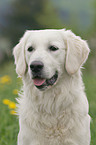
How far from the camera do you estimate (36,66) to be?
10.4 ft

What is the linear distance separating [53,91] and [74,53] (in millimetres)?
622

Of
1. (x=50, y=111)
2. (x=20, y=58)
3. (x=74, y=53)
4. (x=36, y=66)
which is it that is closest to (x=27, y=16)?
(x=20, y=58)

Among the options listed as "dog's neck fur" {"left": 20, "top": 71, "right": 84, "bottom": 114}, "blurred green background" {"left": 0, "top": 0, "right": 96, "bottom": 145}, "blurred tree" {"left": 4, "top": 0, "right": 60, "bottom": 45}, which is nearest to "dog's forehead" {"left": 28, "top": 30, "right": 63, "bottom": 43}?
"dog's neck fur" {"left": 20, "top": 71, "right": 84, "bottom": 114}

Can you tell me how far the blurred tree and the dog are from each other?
1608 centimetres

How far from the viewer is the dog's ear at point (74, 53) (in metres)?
3.45

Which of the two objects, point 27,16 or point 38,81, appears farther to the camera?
point 27,16

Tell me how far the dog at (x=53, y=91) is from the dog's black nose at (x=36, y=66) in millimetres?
19

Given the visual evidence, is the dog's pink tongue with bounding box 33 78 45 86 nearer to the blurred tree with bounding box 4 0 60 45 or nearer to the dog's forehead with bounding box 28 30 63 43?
the dog's forehead with bounding box 28 30 63 43

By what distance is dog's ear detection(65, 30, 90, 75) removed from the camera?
3.45m

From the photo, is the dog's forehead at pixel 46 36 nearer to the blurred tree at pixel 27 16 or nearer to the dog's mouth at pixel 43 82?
the dog's mouth at pixel 43 82

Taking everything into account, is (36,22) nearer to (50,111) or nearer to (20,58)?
(20,58)

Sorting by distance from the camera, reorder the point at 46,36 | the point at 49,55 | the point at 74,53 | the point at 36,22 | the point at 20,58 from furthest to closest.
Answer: the point at 36,22, the point at 20,58, the point at 74,53, the point at 46,36, the point at 49,55

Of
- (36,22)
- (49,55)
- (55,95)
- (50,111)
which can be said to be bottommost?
(36,22)

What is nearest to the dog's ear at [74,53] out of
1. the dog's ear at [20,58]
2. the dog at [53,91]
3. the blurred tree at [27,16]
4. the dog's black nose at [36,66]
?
the dog at [53,91]
